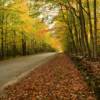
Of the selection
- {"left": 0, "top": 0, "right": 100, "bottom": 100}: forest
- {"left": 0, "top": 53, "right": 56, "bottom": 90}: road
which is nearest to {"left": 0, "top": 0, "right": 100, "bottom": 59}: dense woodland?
{"left": 0, "top": 0, "right": 100, "bottom": 100}: forest

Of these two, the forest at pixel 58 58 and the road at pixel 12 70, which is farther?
the road at pixel 12 70

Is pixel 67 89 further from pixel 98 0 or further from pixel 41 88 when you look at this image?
pixel 98 0

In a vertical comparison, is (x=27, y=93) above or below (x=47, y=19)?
below

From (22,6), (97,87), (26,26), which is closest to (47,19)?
(22,6)

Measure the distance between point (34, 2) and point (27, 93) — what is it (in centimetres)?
1677

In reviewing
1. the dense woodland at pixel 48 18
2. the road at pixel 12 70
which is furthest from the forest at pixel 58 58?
the road at pixel 12 70

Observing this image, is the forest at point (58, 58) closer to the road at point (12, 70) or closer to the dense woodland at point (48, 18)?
the dense woodland at point (48, 18)

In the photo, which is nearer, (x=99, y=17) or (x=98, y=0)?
(x=98, y=0)

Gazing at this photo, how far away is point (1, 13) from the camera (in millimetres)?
38031

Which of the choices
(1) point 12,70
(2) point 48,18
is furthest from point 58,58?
(1) point 12,70

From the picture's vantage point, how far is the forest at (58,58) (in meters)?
10.8

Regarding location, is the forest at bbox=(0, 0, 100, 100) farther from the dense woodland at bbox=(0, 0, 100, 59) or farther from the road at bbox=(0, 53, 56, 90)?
the road at bbox=(0, 53, 56, 90)

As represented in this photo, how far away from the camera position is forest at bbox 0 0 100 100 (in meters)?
10.8

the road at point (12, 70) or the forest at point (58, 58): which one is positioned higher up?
the forest at point (58, 58)
